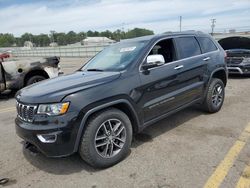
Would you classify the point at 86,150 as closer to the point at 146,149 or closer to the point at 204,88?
the point at 146,149

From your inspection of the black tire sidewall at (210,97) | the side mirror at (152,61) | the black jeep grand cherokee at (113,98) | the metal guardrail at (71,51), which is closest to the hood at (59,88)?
the black jeep grand cherokee at (113,98)

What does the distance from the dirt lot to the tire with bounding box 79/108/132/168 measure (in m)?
0.15

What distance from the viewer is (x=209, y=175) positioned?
10.8 feet

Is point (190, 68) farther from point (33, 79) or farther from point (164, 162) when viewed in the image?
point (33, 79)

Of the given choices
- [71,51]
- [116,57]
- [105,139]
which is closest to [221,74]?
[116,57]

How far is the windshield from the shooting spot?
13.9 feet

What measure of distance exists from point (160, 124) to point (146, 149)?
45.4 inches

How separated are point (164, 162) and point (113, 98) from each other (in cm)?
112

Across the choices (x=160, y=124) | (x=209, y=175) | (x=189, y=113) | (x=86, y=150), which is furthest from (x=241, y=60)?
(x=86, y=150)

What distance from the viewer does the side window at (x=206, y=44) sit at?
17.8 ft

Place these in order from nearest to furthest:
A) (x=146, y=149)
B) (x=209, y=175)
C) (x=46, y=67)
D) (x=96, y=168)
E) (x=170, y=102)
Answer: (x=209, y=175), (x=96, y=168), (x=146, y=149), (x=170, y=102), (x=46, y=67)

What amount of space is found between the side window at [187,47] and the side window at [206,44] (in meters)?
0.18

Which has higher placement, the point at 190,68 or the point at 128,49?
the point at 128,49

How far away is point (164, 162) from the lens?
368cm
